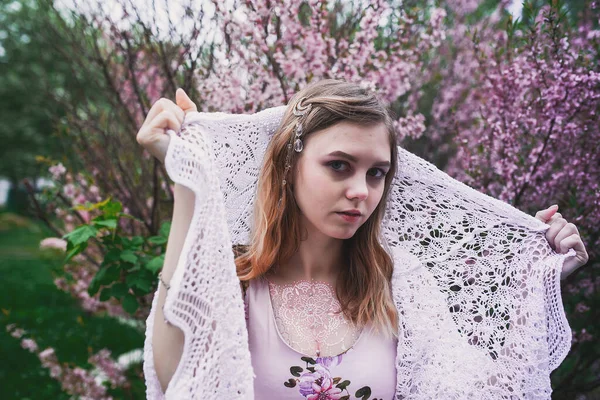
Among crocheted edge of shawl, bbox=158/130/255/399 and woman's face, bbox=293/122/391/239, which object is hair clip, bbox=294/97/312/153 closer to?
woman's face, bbox=293/122/391/239

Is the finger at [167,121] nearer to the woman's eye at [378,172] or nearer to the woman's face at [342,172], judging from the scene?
the woman's face at [342,172]

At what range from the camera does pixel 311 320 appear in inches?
59.4

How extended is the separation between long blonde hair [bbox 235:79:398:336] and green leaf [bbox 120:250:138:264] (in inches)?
27.4

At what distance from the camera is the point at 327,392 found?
4.61ft

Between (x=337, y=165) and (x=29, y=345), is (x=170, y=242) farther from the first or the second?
(x=29, y=345)

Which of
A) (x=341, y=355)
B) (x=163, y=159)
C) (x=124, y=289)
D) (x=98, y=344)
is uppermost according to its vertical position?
(x=163, y=159)

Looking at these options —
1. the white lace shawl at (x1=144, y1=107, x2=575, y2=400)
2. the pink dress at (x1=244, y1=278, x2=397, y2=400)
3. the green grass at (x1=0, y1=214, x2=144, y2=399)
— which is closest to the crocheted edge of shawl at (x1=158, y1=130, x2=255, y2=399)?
the white lace shawl at (x1=144, y1=107, x2=575, y2=400)

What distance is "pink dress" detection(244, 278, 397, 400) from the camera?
140cm

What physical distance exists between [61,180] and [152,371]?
241 centimetres

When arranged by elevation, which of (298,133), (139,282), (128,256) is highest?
(298,133)

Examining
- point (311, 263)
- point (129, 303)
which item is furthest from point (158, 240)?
point (311, 263)

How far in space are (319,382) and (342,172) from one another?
1.92ft

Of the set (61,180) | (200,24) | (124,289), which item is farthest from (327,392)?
(61,180)

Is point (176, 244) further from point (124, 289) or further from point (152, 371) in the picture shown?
point (124, 289)
